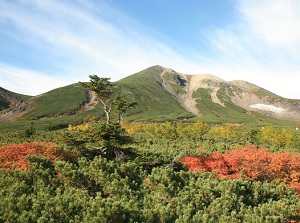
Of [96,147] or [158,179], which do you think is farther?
[96,147]

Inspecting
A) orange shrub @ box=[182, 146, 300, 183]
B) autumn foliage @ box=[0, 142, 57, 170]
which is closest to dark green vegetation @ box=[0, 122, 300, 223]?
autumn foliage @ box=[0, 142, 57, 170]

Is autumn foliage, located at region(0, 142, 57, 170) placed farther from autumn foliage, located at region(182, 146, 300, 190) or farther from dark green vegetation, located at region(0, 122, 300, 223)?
autumn foliage, located at region(182, 146, 300, 190)

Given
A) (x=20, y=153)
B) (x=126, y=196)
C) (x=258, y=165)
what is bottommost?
(x=258, y=165)

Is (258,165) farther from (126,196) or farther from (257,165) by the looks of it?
(126,196)

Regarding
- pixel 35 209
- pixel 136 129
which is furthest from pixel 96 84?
pixel 136 129

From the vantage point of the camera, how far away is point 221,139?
9044cm

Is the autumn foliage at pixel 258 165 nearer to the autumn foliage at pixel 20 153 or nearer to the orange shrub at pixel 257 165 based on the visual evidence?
the orange shrub at pixel 257 165

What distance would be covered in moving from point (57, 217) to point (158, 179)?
6.92 metres

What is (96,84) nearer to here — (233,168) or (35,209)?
(233,168)

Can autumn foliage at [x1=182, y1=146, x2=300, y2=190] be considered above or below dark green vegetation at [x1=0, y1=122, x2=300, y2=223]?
below

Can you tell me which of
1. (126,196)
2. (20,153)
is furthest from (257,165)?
(20,153)

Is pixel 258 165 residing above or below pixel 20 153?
below

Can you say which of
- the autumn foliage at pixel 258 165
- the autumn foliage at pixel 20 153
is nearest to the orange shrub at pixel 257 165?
the autumn foliage at pixel 258 165

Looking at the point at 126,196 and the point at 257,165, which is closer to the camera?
the point at 126,196
